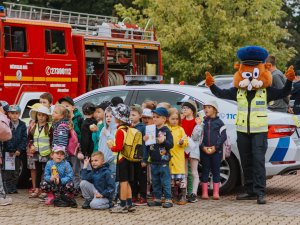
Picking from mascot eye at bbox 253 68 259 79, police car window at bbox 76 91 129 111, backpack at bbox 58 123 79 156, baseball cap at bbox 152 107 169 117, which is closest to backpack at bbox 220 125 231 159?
mascot eye at bbox 253 68 259 79

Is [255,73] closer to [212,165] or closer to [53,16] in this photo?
[212,165]

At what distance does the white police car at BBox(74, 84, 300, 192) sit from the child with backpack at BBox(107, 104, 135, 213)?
155cm

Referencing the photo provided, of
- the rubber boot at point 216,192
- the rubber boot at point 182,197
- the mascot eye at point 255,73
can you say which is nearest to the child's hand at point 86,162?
the rubber boot at point 182,197

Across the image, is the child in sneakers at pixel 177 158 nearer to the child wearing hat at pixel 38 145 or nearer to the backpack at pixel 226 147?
the backpack at pixel 226 147

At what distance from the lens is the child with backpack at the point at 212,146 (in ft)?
32.8

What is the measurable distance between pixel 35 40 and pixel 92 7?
28.7 metres

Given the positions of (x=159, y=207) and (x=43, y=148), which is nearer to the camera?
(x=159, y=207)

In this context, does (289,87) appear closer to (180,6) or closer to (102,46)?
(102,46)

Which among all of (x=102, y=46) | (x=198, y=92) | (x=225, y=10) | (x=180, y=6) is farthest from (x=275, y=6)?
(x=198, y=92)

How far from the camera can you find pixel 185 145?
31.5 feet

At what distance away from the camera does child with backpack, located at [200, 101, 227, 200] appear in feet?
32.8

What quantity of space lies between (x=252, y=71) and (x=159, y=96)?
1.48 m

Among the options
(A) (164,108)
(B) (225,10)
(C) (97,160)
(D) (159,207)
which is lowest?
(D) (159,207)

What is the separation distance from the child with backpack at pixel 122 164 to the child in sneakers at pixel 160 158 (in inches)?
12.3
